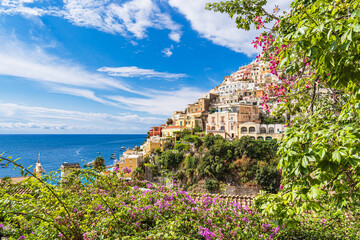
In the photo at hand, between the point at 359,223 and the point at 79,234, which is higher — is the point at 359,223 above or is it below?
below

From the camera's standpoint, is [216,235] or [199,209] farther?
[199,209]

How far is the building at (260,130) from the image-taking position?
3216cm

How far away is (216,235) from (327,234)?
3457mm

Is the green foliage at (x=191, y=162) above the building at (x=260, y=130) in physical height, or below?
below

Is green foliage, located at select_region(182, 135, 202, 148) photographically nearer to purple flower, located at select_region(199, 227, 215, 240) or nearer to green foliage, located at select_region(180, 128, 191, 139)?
green foliage, located at select_region(180, 128, 191, 139)

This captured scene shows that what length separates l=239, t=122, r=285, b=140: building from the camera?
3216 centimetres

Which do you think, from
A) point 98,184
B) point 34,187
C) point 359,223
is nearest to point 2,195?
point 34,187

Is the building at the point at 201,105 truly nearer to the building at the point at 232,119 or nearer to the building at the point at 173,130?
the building at the point at 173,130

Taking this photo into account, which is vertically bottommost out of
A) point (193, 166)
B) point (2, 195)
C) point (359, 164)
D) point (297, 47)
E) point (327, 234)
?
point (193, 166)

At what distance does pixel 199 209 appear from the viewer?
4828 millimetres

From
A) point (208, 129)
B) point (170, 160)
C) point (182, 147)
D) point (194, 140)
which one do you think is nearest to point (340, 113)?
point (170, 160)

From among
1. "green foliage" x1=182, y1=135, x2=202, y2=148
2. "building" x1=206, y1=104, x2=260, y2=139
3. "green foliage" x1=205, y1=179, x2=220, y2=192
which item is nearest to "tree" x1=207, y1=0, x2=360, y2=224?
"green foliage" x1=205, y1=179, x2=220, y2=192

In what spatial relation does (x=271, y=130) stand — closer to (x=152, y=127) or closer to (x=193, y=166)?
(x=193, y=166)

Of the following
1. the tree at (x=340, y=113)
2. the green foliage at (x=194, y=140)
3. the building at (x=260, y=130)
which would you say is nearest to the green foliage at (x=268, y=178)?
the building at (x=260, y=130)
